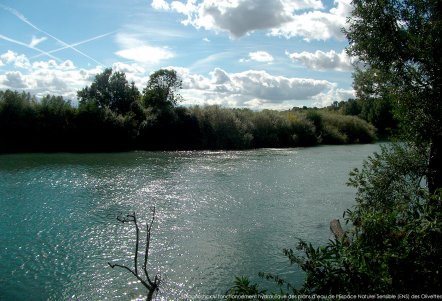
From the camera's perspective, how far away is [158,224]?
18000mm

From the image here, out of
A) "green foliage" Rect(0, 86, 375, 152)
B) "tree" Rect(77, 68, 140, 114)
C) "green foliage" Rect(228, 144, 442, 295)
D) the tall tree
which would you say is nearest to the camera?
"green foliage" Rect(228, 144, 442, 295)

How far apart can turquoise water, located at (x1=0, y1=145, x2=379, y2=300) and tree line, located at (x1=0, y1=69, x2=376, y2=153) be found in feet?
59.9

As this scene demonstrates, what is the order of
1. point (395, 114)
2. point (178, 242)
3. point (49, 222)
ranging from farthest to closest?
1. point (49, 222)
2. point (178, 242)
3. point (395, 114)

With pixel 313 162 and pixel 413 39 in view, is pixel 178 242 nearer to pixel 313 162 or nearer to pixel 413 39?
pixel 413 39

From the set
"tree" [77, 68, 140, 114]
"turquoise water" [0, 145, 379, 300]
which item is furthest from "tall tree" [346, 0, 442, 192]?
"tree" [77, 68, 140, 114]

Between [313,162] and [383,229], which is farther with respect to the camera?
[313,162]

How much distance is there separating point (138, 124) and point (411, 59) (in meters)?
51.0

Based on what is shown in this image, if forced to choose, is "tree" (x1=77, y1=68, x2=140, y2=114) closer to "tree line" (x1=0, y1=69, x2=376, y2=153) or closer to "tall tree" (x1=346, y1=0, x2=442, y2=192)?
"tree line" (x1=0, y1=69, x2=376, y2=153)

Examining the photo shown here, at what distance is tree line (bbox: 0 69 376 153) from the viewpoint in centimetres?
5166

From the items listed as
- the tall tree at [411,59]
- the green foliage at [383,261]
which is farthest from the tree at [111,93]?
the green foliage at [383,261]

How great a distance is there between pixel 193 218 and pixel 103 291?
27.4 ft

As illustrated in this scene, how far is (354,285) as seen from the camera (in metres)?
4.66

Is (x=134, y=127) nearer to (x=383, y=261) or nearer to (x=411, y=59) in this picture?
(x=411, y=59)

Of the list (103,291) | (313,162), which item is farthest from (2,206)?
(313,162)
